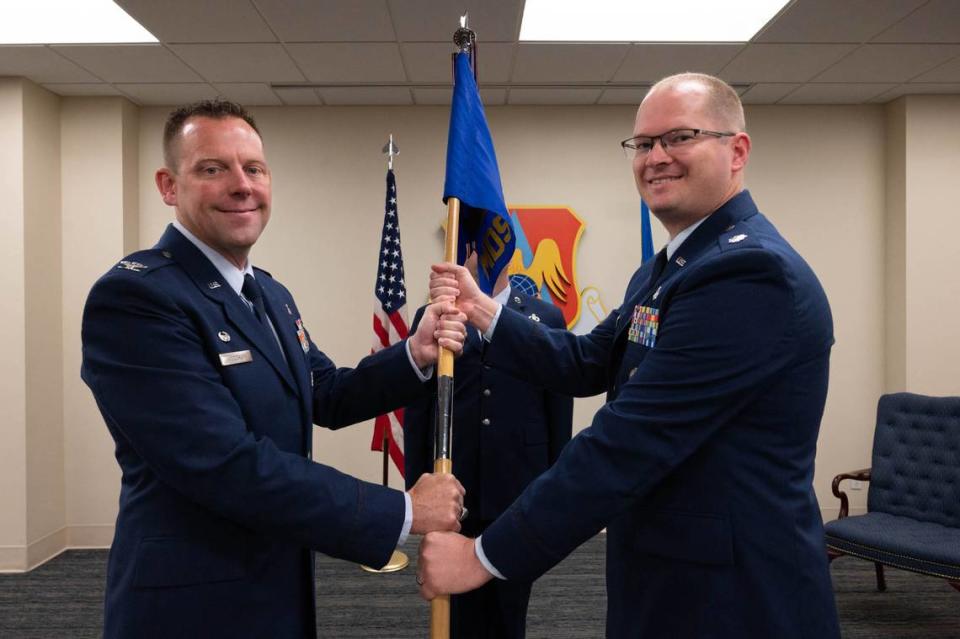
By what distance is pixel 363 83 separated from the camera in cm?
487

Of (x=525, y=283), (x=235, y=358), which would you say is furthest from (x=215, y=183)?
(x=525, y=283)

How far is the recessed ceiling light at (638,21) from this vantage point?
13.3 ft

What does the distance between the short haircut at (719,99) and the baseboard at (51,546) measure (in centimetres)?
483

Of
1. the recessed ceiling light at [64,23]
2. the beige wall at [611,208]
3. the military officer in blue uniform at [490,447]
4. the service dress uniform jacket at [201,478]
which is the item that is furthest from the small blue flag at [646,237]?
the service dress uniform jacket at [201,478]

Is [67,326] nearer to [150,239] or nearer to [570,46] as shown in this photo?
[150,239]

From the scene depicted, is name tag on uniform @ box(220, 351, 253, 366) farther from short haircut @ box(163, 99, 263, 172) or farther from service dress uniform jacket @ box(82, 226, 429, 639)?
short haircut @ box(163, 99, 263, 172)

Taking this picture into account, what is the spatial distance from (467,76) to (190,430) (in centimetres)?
122

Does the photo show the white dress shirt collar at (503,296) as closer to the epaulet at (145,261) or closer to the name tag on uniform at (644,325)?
the name tag on uniform at (644,325)

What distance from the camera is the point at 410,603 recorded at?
3955 mm

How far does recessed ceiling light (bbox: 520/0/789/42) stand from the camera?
407cm

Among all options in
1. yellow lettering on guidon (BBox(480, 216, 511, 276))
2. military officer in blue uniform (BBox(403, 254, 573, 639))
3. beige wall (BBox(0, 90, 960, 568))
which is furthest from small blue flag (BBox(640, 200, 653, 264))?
yellow lettering on guidon (BBox(480, 216, 511, 276))

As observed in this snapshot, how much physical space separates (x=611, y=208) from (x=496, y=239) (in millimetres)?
3396

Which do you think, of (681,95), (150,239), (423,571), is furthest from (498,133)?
(423,571)

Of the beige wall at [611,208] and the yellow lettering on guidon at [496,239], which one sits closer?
the yellow lettering on guidon at [496,239]
